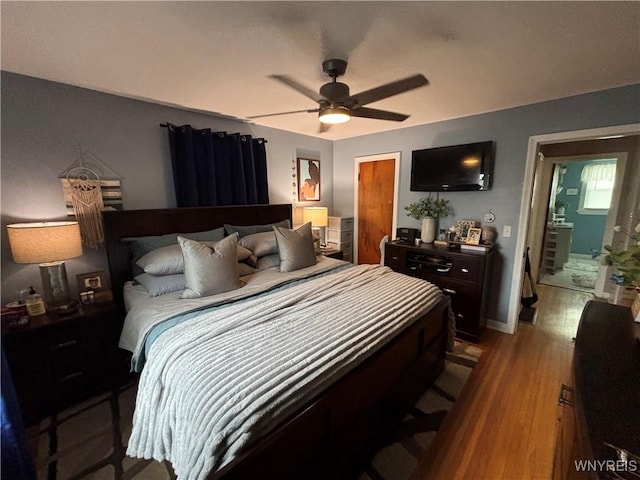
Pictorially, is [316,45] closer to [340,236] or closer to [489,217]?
[489,217]

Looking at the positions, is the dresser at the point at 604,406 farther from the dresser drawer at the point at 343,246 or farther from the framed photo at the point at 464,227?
the dresser drawer at the point at 343,246

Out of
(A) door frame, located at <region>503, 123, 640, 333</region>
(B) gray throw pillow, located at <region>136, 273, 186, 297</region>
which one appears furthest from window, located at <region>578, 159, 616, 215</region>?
(B) gray throw pillow, located at <region>136, 273, 186, 297</region>

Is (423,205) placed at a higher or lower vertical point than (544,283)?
higher

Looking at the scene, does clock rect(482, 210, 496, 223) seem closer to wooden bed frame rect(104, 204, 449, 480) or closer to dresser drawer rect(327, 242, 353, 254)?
wooden bed frame rect(104, 204, 449, 480)

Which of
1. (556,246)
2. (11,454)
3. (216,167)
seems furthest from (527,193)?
(11,454)

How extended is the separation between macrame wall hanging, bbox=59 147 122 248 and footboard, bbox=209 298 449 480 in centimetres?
→ 223

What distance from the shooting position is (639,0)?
1.18 meters

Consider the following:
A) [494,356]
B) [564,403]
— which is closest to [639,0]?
[564,403]

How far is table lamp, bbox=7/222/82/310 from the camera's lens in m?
1.73

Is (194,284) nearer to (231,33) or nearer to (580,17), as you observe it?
(231,33)

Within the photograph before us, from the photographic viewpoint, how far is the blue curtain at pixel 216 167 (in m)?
2.64

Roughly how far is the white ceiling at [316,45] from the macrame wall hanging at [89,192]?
Result: 2.03 ft

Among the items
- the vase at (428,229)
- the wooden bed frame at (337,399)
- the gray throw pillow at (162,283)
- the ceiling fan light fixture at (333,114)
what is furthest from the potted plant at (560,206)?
the gray throw pillow at (162,283)

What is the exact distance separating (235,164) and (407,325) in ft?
8.09
